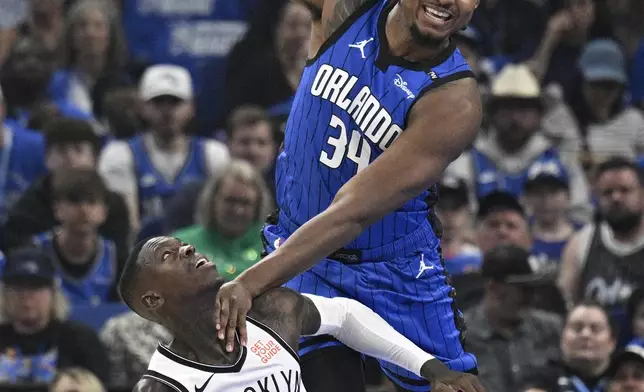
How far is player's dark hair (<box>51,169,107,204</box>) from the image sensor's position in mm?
7891

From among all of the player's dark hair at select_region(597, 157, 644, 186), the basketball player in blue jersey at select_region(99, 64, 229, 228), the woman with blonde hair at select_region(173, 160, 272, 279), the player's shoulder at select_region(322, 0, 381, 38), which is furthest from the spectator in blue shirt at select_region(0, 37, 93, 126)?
the player's shoulder at select_region(322, 0, 381, 38)

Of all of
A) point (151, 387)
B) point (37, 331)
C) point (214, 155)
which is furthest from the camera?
point (214, 155)

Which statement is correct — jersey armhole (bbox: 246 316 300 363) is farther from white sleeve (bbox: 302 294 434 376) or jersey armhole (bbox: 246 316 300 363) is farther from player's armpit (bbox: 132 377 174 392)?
player's armpit (bbox: 132 377 174 392)

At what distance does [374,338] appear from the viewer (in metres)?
4.41

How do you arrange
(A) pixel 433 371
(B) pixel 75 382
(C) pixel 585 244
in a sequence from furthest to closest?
Answer: (C) pixel 585 244 < (B) pixel 75 382 < (A) pixel 433 371

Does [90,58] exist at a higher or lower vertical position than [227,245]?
higher

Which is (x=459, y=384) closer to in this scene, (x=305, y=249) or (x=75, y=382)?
(x=305, y=249)

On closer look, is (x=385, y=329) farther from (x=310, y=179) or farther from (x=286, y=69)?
(x=286, y=69)

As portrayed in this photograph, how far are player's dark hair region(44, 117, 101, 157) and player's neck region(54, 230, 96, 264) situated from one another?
791mm

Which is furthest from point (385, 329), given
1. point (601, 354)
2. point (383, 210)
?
point (601, 354)

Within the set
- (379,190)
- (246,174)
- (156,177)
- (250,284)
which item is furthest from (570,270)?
(250,284)

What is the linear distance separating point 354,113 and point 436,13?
16.3 inches

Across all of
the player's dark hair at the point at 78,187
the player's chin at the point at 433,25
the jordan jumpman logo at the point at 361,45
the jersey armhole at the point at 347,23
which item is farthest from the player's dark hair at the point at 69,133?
the player's chin at the point at 433,25

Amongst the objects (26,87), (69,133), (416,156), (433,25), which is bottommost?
(69,133)
